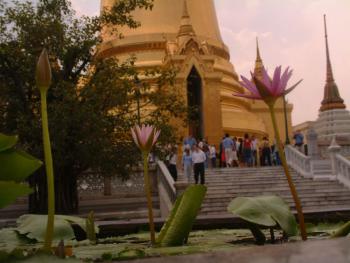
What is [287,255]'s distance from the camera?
1.13 m

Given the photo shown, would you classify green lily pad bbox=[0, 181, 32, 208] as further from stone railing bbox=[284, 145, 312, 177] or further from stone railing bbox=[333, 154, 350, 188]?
stone railing bbox=[284, 145, 312, 177]

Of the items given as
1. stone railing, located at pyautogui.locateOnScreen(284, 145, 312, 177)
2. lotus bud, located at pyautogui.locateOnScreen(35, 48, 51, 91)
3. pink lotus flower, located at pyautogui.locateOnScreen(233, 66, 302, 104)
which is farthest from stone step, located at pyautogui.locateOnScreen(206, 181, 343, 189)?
lotus bud, located at pyautogui.locateOnScreen(35, 48, 51, 91)

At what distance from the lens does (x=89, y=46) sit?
403 inches

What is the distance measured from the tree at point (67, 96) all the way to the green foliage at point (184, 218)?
24.1 ft

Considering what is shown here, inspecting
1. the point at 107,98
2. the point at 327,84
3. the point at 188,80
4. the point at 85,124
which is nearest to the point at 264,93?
the point at 85,124

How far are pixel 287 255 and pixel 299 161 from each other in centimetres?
1449

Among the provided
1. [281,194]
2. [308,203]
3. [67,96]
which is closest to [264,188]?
[281,194]

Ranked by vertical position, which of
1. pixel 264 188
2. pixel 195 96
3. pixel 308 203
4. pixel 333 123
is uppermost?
pixel 195 96

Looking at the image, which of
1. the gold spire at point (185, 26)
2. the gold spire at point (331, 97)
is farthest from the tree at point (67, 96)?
the gold spire at point (331, 97)

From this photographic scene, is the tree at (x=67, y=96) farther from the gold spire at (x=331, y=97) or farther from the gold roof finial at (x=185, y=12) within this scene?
the gold spire at (x=331, y=97)

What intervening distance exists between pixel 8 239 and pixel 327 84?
81.8 ft

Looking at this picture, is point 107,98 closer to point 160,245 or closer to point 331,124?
point 160,245

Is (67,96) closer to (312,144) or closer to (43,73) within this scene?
(43,73)

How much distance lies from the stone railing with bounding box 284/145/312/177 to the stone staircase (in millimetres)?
194
